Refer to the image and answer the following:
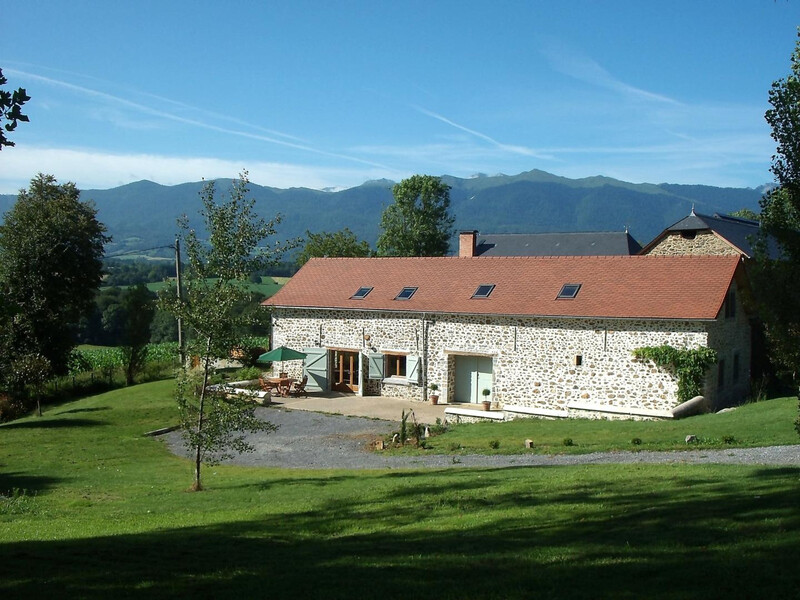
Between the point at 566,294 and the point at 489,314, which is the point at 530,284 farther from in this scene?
the point at 489,314

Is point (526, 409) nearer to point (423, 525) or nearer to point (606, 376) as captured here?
point (606, 376)

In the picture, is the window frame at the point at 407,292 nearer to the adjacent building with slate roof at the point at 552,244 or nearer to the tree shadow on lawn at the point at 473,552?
the adjacent building with slate roof at the point at 552,244

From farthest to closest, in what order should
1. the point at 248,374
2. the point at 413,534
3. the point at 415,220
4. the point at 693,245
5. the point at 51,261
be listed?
the point at 415,220
the point at 51,261
the point at 693,245
the point at 248,374
the point at 413,534

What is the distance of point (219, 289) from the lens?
13125 millimetres

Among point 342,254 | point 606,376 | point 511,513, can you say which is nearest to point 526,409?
point 606,376

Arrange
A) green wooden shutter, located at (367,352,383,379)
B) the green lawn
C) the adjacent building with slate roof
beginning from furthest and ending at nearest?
the adjacent building with slate roof
green wooden shutter, located at (367,352,383,379)
the green lawn

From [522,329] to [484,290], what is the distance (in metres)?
2.66

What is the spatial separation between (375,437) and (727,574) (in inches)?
563

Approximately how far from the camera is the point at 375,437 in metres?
19.6

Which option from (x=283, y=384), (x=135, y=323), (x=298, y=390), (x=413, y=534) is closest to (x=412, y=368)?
(x=298, y=390)

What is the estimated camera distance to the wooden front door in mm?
27734

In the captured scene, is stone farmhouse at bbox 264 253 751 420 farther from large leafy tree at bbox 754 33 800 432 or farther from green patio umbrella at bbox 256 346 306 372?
large leafy tree at bbox 754 33 800 432

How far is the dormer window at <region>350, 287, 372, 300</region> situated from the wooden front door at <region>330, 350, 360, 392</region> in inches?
83.3

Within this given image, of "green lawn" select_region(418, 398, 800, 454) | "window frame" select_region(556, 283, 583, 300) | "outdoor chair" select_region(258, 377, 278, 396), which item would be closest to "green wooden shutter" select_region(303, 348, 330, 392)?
"outdoor chair" select_region(258, 377, 278, 396)
